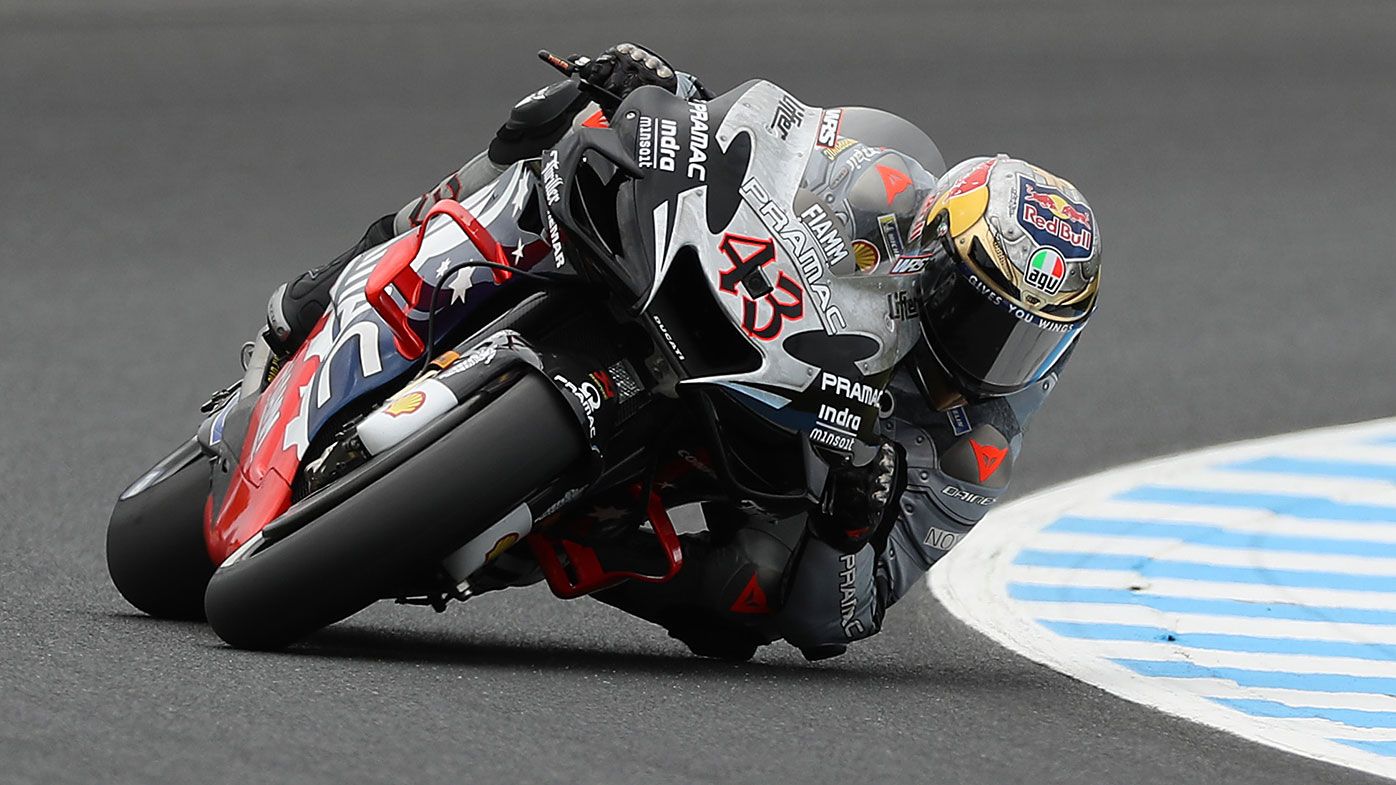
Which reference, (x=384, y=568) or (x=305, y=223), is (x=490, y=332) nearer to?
(x=384, y=568)

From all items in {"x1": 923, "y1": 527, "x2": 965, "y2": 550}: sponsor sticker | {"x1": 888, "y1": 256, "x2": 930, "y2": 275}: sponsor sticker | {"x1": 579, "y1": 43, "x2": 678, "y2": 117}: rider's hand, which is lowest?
{"x1": 923, "y1": 527, "x2": 965, "y2": 550}: sponsor sticker

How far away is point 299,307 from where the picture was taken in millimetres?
4648

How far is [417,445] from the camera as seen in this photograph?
12.3ft

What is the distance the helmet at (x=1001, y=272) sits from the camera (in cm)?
392

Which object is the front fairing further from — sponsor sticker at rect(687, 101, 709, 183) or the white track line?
the white track line

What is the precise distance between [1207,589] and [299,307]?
2.38 metres

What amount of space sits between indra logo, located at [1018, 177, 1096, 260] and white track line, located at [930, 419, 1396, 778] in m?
0.92

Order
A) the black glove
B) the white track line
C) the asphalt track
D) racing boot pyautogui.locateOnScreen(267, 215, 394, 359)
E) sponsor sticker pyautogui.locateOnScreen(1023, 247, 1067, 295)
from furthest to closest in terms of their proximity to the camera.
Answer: racing boot pyautogui.locateOnScreen(267, 215, 394, 359) < the white track line < the black glove < sponsor sticker pyautogui.locateOnScreen(1023, 247, 1067, 295) < the asphalt track

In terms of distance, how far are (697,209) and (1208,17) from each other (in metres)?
12.0

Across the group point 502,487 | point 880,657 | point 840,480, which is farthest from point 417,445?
point 880,657

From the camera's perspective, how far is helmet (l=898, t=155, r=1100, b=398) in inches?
154

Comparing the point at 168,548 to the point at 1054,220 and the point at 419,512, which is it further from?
the point at 1054,220

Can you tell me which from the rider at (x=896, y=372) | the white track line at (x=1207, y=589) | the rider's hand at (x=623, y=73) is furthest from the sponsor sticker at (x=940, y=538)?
the rider's hand at (x=623, y=73)

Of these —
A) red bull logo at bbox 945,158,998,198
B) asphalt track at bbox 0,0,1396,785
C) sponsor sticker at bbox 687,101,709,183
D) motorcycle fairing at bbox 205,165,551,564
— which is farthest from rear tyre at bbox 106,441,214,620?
red bull logo at bbox 945,158,998,198
